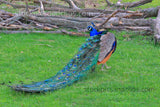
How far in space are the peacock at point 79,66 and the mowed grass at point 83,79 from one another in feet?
0.47

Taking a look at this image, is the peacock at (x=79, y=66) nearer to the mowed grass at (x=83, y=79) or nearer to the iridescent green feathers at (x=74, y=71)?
the iridescent green feathers at (x=74, y=71)

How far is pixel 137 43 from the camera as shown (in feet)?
30.7

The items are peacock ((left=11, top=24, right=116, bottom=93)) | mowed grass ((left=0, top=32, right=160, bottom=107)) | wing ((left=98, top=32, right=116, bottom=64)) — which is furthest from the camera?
wing ((left=98, top=32, right=116, bottom=64))

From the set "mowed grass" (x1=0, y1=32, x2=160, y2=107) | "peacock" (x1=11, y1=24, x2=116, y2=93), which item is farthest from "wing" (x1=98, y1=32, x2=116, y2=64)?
"mowed grass" (x1=0, y1=32, x2=160, y2=107)

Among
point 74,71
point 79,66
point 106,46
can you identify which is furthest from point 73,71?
point 106,46

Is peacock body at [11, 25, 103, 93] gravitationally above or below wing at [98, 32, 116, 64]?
below

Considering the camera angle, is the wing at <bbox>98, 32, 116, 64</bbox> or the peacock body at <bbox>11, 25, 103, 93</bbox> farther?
the wing at <bbox>98, 32, 116, 64</bbox>

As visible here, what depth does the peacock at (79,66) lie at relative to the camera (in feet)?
17.0

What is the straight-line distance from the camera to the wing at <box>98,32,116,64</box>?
6.13 meters

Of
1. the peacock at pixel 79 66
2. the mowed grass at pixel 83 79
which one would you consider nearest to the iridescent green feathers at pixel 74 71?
the peacock at pixel 79 66

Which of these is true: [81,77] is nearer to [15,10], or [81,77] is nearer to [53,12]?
[53,12]

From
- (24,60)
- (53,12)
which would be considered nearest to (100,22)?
(53,12)

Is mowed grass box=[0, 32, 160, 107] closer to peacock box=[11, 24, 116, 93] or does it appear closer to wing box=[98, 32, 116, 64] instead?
peacock box=[11, 24, 116, 93]

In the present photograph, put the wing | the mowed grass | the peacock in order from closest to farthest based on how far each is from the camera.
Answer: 1. the mowed grass
2. the peacock
3. the wing
